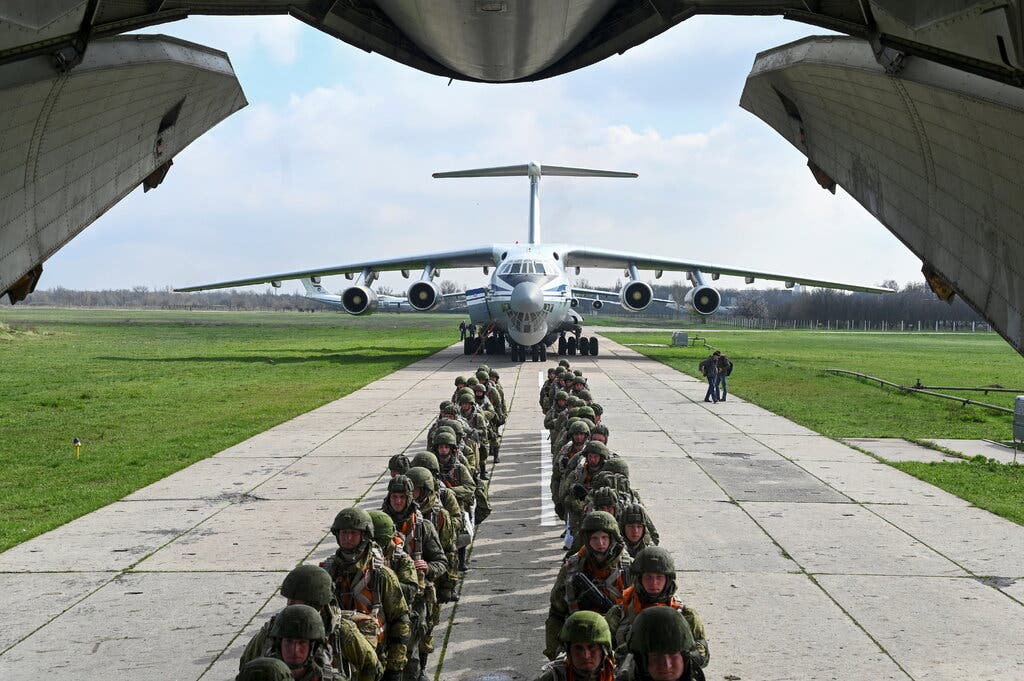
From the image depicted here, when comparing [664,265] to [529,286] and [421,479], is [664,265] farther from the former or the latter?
[421,479]

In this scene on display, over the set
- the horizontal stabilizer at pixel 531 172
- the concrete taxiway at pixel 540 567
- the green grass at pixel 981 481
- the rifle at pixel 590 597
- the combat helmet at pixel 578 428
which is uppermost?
the horizontal stabilizer at pixel 531 172

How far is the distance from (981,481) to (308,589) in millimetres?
10941

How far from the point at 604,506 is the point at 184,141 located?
463 cm

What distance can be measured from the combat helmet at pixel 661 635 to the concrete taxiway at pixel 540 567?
2389 mm

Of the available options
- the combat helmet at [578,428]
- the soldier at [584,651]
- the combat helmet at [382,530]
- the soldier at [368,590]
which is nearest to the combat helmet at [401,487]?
the combat helmet at [382,530]

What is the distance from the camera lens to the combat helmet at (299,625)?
14.0 ft

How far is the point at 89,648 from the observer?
6.73 meters

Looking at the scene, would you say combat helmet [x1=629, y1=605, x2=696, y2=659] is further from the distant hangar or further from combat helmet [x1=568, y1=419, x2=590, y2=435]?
combat helmet [x1=568, y1=419, x2=590, y2=435]

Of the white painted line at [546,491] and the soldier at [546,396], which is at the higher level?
the soldier at [546,396]

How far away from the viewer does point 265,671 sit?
384 centimetres

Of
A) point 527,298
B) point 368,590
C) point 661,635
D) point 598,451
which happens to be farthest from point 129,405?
point 661,635

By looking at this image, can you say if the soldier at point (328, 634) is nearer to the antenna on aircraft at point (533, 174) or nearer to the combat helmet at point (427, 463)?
the combat helmet at point (427, 463)

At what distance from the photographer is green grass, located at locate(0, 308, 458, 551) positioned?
41.0 ft

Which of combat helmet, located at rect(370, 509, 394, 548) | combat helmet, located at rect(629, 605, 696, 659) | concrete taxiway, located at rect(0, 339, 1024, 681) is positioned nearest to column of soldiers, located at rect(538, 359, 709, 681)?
combat helmet, located at rect(629, 605, 696, 659)
